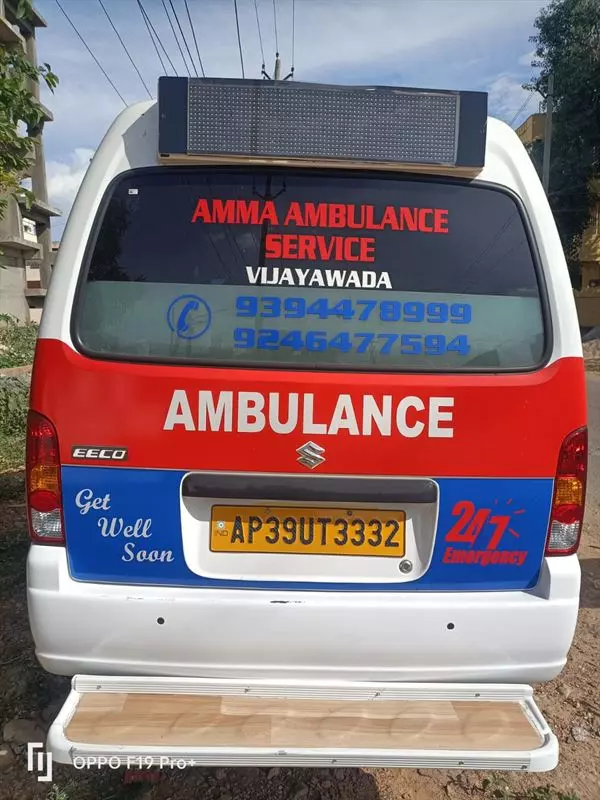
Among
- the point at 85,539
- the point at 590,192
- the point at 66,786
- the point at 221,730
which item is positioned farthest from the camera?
the point at 590,192

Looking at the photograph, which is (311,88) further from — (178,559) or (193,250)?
(178,559)

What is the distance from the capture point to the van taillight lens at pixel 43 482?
1990 mm

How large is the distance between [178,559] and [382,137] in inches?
60.5

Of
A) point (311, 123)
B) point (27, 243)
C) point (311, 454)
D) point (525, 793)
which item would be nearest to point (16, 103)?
point (311, 123)

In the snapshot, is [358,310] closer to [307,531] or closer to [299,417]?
[299,417]

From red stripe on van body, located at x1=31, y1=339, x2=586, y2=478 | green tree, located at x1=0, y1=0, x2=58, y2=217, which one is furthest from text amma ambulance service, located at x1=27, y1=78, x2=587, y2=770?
green tree, located at x1=0, y1=0, x2=58, y2=217

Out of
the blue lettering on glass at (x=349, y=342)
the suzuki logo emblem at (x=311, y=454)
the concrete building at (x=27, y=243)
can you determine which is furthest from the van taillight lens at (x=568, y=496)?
the concrete building at (x=27, y=243)

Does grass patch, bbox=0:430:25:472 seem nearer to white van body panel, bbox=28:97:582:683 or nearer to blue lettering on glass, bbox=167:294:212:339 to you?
white van body panel, bbox=28:97:582:683

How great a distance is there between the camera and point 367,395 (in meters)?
1.98

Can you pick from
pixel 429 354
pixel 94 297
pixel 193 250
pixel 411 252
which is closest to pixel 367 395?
pixel 429 354

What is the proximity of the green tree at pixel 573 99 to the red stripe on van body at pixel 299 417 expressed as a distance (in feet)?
80.1

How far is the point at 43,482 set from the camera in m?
2.00

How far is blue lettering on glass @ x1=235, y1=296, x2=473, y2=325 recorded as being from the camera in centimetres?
→ 205

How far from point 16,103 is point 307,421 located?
137 inches
